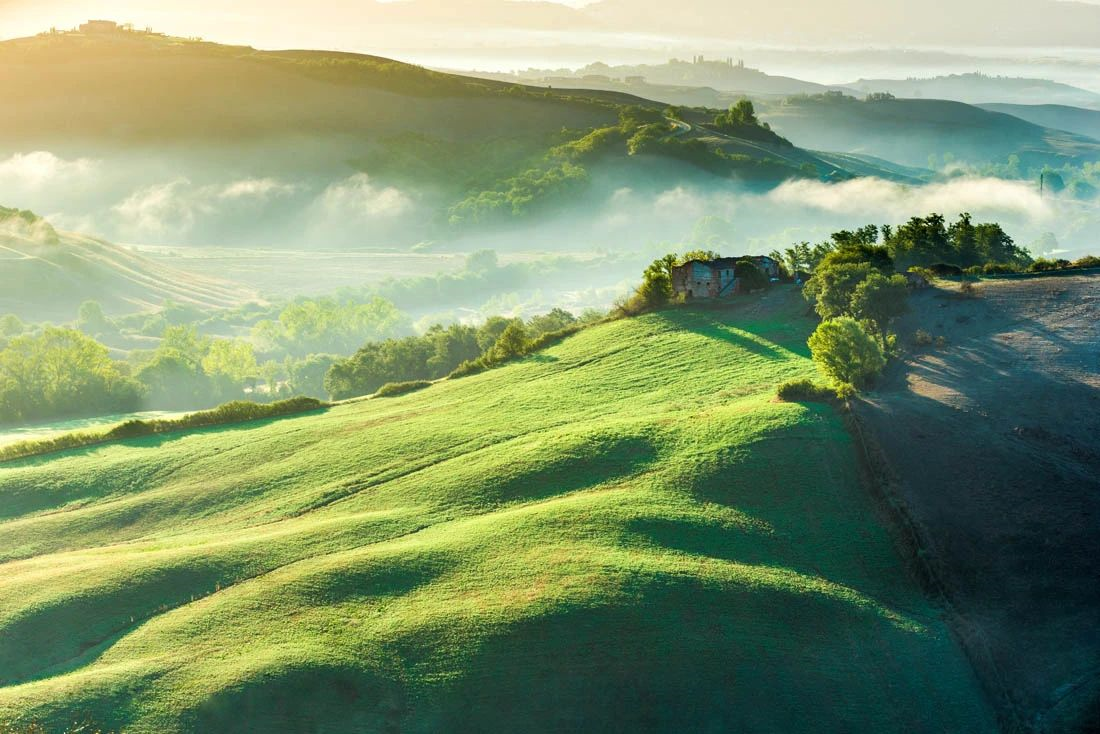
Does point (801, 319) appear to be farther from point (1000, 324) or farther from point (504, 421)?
point (504, 421)

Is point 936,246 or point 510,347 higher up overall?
point 936,246

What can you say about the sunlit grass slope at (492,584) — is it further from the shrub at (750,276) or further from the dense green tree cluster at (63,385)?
the dense green tree cluster at (63,385)

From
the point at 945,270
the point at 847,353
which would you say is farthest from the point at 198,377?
the point at 847,353

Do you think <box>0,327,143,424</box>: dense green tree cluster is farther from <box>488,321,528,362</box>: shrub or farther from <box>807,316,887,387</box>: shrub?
<box>807,316,887,387</box>: shrub

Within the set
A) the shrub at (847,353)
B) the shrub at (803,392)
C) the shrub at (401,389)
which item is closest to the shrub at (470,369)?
the shrub at (401,389)

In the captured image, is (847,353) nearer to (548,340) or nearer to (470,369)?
(548,340)

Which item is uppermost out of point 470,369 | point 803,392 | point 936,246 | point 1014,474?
point 936,246

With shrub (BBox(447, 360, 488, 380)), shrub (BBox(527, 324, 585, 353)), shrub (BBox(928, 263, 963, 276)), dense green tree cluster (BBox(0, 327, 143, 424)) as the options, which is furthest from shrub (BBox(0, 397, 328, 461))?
shrub (BBox(928, 263, 963, 276))
